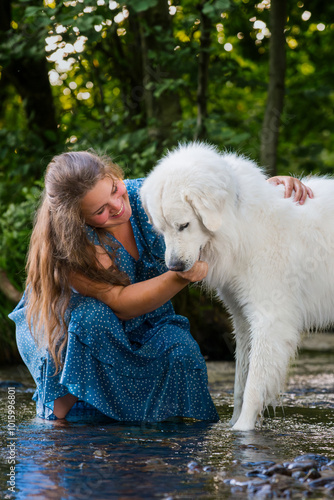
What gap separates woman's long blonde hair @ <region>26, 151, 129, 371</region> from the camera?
3133 millimetres

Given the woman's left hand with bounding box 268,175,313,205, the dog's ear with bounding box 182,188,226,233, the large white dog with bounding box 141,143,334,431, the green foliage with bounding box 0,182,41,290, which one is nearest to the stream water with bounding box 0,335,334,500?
the large white dog with bounding box 141,143,334,431

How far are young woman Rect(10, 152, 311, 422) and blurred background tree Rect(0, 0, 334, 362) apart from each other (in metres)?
1.54

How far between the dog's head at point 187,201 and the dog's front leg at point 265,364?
0.55 m

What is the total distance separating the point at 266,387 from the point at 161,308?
2.65 ft

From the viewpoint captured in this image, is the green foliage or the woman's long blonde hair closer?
the woman's long blonde hair

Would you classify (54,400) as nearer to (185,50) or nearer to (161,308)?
(161,308)

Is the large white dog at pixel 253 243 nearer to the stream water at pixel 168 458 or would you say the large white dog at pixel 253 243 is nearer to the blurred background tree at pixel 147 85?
the stream water at pixel 168 458

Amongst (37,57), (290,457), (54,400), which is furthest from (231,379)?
(37,57)

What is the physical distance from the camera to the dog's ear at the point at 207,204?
2998 mm

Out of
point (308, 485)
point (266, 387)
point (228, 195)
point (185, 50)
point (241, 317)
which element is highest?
point (185, 50)

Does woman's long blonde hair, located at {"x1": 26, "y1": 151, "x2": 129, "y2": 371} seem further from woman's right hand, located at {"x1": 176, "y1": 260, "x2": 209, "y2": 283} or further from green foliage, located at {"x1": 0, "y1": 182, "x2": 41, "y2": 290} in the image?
green foliage, located at {"x1": 0, "y1": 182, "x2": 41, "y2": 290}

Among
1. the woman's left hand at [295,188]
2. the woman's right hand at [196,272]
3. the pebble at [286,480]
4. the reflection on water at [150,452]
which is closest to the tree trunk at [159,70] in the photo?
the woman's left hand at [295,188]

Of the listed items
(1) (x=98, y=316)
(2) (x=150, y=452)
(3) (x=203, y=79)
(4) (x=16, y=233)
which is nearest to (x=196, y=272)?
(1) (x=98, y=316)

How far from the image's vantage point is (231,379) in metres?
4.96
